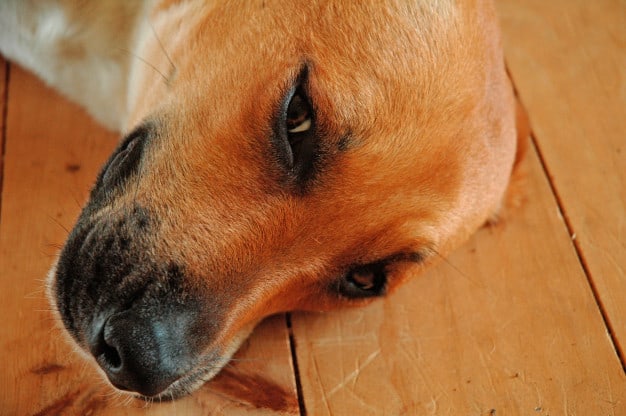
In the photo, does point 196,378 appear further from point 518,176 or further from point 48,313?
point 518,176

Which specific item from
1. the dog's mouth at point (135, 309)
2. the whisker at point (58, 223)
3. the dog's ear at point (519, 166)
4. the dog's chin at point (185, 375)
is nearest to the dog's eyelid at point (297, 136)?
the dog's mouth at point (135, 309)

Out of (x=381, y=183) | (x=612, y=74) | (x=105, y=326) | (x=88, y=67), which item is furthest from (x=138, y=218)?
(x=612, y=74)

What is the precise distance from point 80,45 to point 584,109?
162cm

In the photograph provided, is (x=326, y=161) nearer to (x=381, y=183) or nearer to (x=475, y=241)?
(x=381, y=183)

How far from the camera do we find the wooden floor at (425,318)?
175cm

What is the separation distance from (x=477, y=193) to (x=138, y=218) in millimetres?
806

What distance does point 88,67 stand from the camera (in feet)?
7.09

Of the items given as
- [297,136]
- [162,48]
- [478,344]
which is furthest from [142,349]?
[478,344]

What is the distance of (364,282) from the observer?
1.82 meters

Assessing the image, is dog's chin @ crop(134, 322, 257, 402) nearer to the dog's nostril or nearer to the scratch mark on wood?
the dog's nostril

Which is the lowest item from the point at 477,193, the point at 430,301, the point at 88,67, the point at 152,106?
the point at 430,301

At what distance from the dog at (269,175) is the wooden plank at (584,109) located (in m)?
0.59

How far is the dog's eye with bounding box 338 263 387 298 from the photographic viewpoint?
5.80ft

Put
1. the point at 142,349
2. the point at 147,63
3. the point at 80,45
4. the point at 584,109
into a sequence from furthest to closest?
the point at 584,109, the point at 80,45, the point at 147,63, the point at 142,349
